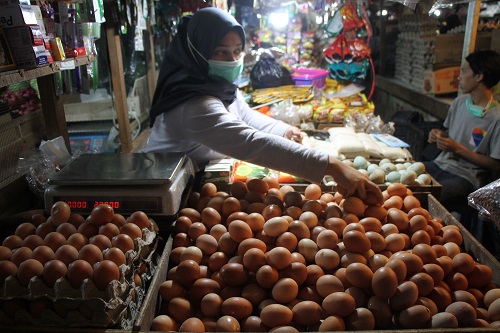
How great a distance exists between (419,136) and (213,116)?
122 inches

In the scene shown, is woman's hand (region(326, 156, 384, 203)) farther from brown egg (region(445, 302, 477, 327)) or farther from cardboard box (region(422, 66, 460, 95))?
cardboard box (region(422, 66, 460, 95))

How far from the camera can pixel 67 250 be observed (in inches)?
56.6

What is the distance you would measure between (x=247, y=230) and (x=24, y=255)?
34.2 inches

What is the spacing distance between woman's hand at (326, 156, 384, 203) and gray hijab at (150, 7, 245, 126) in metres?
0.86

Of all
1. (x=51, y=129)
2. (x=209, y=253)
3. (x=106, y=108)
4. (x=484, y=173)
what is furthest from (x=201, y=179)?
(x=484, y=173)

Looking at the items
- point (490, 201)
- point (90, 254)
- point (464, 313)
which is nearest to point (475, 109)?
point (490, 201)

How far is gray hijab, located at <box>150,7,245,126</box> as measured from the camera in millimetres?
2303

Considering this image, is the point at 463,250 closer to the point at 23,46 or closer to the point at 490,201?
the point at 490,201

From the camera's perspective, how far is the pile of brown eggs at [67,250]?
4.33 ft

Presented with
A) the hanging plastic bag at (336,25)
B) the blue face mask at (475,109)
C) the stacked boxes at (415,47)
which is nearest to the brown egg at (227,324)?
the blue face mask at (475,109)

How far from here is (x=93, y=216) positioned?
1637 mm

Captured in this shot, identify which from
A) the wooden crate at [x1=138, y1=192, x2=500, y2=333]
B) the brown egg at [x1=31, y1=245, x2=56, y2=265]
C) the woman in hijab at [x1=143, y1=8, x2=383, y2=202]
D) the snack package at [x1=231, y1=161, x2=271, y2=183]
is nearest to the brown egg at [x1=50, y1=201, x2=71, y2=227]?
the brown egg at [x1=31, y1=245, x2=56, y2=265]

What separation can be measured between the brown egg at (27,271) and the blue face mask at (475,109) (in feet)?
11.6

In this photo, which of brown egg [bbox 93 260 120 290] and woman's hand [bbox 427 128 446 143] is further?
woman's hand [bbox 427 128 446 143]
